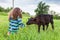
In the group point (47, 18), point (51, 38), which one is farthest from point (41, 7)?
point (51, 38)

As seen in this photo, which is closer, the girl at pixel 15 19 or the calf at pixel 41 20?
the girl at pixel 15 19

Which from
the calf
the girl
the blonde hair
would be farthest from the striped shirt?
the calf

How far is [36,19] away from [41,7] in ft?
209

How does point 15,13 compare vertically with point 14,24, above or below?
above

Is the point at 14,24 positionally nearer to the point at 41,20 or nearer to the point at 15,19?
the point at 15,19

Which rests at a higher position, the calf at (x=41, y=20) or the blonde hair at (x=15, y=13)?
the blonde hair at (x=15, y=13)

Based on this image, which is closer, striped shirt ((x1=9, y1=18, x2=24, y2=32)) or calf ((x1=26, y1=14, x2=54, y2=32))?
striped shirt ((x1=9, y1=18, x2=24, y2=32))

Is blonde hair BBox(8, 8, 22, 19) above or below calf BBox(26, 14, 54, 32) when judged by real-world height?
above

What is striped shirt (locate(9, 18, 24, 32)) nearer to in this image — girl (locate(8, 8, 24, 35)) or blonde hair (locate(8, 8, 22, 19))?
girl (locate(8, 8, 24, 35))

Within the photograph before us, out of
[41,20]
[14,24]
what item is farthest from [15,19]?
[41,20]

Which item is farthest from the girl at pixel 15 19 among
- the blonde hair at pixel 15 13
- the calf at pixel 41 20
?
the calf at pixel 41 20

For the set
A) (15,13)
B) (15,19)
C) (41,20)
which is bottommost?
(41,20)

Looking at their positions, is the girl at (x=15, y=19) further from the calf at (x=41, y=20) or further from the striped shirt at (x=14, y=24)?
the calf at (x=41, y=20)

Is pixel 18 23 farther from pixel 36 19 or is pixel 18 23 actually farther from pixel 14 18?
pixel 36 19
